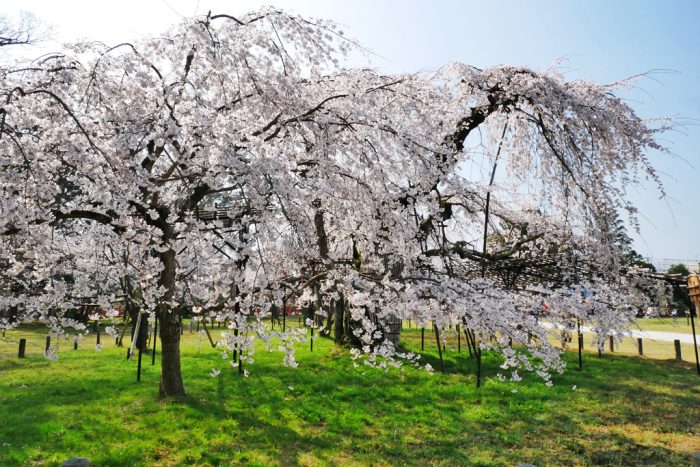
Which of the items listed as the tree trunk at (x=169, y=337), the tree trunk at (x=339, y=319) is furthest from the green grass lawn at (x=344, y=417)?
the tree trunk at (x=339, y=319)

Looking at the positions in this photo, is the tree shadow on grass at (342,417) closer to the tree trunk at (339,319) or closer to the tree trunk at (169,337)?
the tree trunk at (169,337)

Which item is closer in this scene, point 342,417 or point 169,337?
point 342,417

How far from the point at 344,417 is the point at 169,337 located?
3335mm

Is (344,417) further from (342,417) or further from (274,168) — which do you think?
(274,168)

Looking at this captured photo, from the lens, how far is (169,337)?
8.05 meters

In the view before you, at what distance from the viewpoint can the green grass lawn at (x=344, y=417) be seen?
6.21 m

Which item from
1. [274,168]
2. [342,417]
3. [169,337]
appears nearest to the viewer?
[274,168]

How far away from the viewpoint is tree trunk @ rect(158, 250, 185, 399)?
774 centimetres

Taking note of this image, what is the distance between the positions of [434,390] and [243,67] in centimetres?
708

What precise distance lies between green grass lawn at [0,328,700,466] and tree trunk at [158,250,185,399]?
296mm

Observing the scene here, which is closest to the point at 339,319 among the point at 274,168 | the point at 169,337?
the point at 169,337

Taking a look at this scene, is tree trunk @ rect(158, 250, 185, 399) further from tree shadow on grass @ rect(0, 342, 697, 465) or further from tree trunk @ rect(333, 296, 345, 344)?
tree trunk @ rect(333, 296, 345, 344)

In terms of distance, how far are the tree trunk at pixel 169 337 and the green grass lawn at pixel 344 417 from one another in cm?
30

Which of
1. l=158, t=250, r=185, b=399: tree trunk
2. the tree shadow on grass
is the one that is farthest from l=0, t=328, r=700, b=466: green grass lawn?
l=158, t=250, r=185, b=399: tree trunk
